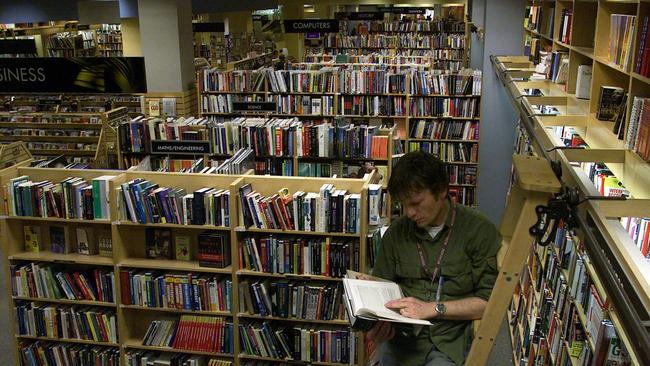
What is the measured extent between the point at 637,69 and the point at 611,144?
1.39 feet

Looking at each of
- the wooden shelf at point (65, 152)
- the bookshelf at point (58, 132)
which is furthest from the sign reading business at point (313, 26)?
the wooden shelf at point (65, 152)

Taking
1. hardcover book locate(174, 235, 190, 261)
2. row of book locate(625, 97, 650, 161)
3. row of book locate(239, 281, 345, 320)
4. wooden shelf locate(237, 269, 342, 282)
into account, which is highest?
row of book locate(625, 97, 650, 161)

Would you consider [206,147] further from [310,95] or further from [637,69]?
[637,69]

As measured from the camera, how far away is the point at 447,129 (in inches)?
365

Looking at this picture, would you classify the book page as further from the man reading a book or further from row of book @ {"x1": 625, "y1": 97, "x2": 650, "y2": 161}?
row of book @ {"x1": 625, "y1": 97, "x2": 650, "y2": 161}

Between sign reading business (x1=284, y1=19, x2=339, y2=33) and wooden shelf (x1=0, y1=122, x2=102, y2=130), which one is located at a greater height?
sign reading business (x1=284, y1=19, x2=339, y2=33)

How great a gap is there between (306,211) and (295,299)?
0.67 m

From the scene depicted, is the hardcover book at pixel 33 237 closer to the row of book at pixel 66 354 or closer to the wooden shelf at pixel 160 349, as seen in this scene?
the row of book at pixel 66 354

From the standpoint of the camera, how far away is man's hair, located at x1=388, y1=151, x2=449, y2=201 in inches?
90.4

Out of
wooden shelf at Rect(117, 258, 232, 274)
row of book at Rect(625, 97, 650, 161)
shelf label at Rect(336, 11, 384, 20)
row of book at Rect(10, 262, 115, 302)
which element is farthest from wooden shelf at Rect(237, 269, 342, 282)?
shelf label at Rect(336, 11, 384, 20)

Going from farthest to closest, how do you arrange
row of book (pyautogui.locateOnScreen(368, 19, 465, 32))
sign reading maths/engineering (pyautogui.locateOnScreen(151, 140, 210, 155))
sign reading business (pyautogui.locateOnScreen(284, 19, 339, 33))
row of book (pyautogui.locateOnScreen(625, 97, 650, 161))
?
1. row of book (pyautogui.locateOnScreen(368, 19, 465, 32))
2. sign reading business (pyautogui.locateOnScreen(284, 19, 339, 33))
3. sign reading maths/engineering (pyautogui.locateOnScreen(151, 140, 210, 155))
4. row of book (pyautogui.locateOnScreen(625, 97, 650, 161))

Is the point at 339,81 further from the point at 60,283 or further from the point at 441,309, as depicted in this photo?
the point at 441,309

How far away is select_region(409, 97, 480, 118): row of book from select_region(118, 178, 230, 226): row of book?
5.18m

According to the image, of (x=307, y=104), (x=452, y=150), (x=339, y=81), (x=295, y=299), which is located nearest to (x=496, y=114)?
(x=452, y=150)
